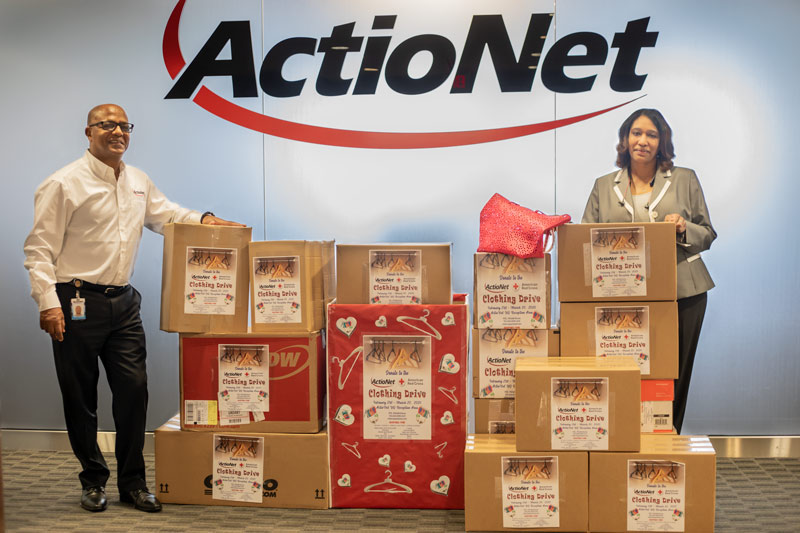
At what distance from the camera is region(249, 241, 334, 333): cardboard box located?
3.11 meters

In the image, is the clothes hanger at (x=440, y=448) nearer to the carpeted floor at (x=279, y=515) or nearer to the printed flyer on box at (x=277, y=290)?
the carpeted floor at (x=279, y=515)

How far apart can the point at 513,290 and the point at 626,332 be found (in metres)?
0.45

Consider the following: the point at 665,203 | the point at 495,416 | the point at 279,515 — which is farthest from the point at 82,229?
the point at 665,203

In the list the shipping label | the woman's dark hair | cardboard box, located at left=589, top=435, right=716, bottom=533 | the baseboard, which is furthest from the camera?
the baseboard

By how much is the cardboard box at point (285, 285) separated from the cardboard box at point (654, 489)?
1.19 m

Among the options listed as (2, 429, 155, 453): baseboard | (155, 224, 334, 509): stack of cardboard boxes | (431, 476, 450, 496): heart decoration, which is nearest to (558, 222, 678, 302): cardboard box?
(431, 476, 450, 496): heart decoration

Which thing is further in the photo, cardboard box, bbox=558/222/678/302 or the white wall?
the white wall

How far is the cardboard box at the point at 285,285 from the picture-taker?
311cm

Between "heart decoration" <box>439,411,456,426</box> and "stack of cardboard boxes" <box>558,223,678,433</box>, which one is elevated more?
"stack of cardboard boxes" <box>558,223,678,433</box>

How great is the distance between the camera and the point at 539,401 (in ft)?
9.26

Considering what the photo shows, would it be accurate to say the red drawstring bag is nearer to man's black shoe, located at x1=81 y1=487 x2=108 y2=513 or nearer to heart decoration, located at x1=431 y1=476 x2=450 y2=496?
heart decoration, located at x1=431 y1=476 x2=450 y2=496

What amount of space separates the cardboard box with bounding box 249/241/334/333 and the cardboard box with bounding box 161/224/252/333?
6 cm

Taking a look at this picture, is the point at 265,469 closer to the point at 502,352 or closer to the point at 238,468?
the point at 238,468

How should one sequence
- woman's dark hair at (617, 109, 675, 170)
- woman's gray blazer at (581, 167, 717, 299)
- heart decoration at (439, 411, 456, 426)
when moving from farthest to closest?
woman's dark hair at (617, 109, 675, 170)
woman's gray blazer at (581, 167, 717, 299)
heart decoration at (439, 411, 456, 426)
